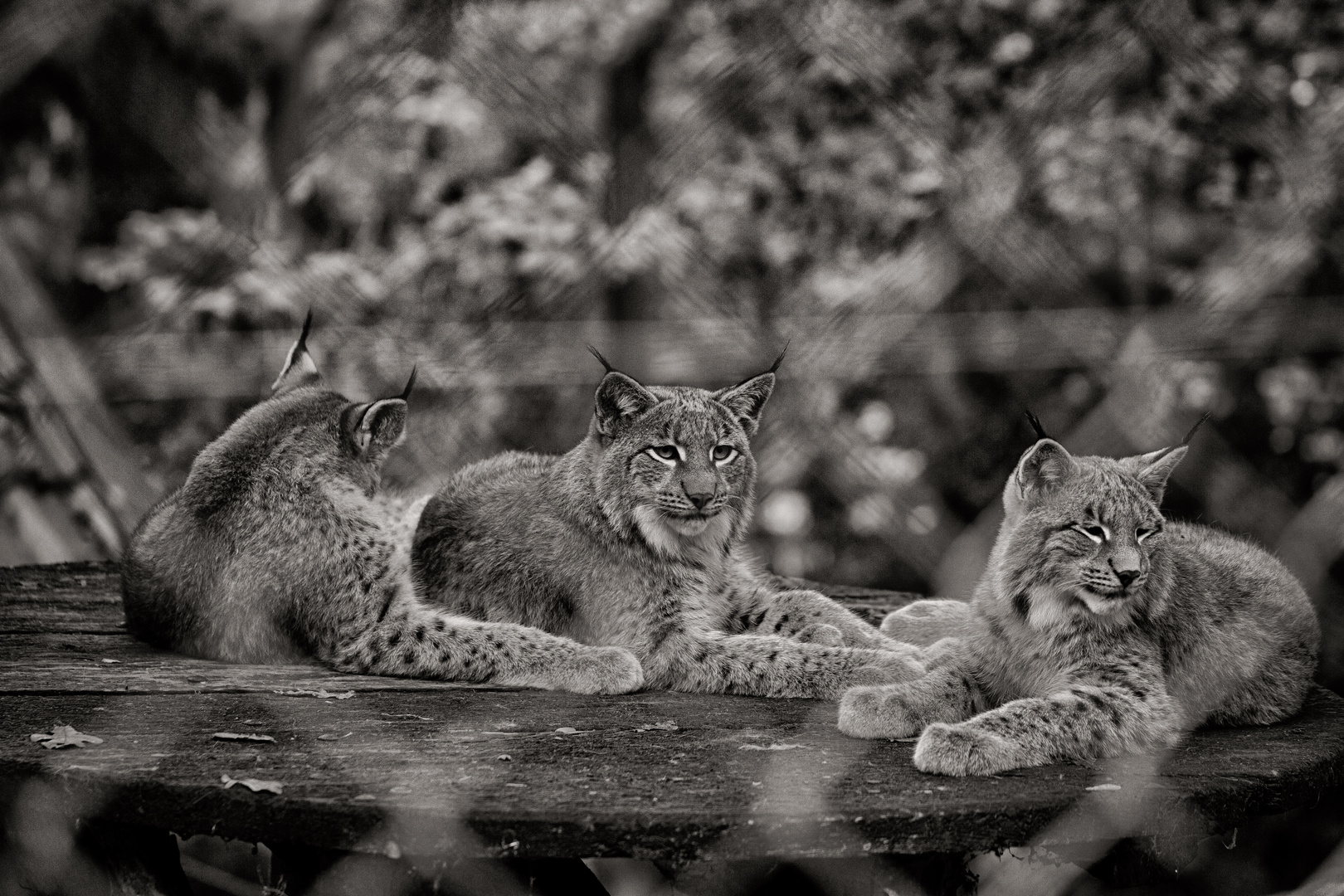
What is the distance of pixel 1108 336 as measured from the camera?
3914mm

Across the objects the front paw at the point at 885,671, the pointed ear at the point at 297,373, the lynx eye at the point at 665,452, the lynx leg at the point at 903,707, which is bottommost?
the front paw at the point at 885,671

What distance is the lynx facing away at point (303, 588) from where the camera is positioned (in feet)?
9.10

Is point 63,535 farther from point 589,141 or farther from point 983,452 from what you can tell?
point 983,452

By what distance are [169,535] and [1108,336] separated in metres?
2.46

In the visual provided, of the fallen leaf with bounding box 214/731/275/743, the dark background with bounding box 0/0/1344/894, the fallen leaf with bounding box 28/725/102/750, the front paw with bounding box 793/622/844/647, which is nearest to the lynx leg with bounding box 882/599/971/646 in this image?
the front paw with bounding box 793/622/844/647

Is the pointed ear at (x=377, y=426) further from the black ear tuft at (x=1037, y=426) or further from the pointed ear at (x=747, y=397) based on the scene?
the black ear tuft at (x=1037, y=426)

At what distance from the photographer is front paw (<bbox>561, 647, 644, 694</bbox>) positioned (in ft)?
8.89

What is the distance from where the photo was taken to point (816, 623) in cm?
314

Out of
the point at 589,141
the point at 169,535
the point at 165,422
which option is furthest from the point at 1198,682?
the point at 165,422

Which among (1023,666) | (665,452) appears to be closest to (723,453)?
(665,452)

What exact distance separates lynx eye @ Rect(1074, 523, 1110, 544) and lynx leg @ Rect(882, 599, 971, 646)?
0.57 metres

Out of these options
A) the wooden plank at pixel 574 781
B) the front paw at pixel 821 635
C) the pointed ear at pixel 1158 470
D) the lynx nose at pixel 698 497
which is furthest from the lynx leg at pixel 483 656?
the pointed ear at pixel 1158 470

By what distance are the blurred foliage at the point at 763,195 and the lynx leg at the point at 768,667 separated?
5.64 feet

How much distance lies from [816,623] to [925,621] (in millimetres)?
250
